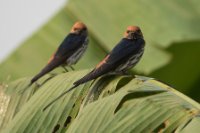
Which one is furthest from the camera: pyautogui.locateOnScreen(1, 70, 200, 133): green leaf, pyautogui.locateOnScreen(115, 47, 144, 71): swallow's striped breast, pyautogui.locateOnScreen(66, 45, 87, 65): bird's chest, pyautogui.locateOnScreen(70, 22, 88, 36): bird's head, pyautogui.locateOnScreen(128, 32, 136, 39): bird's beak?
pyautogui.locateOnScreen(70, 22, 88, 36): bird's head

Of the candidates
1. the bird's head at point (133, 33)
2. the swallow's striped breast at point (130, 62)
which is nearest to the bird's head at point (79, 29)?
the bird's head at point (133, 33)

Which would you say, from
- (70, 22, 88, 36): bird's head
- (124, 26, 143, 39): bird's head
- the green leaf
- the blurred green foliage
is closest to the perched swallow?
(70, 22, 88, 36): bird's head

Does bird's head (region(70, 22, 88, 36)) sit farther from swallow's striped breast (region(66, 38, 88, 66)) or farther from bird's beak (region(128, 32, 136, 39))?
bird's beak (region(128, 32, 136, 39))

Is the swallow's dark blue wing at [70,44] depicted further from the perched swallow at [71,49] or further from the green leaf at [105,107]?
the green leaf at [105,107]

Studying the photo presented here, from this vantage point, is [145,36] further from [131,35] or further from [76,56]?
[131,35]

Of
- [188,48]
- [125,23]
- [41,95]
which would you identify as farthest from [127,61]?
[125,23]

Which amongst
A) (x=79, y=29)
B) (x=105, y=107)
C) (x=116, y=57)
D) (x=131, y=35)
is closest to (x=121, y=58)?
(x=116, y=57)
